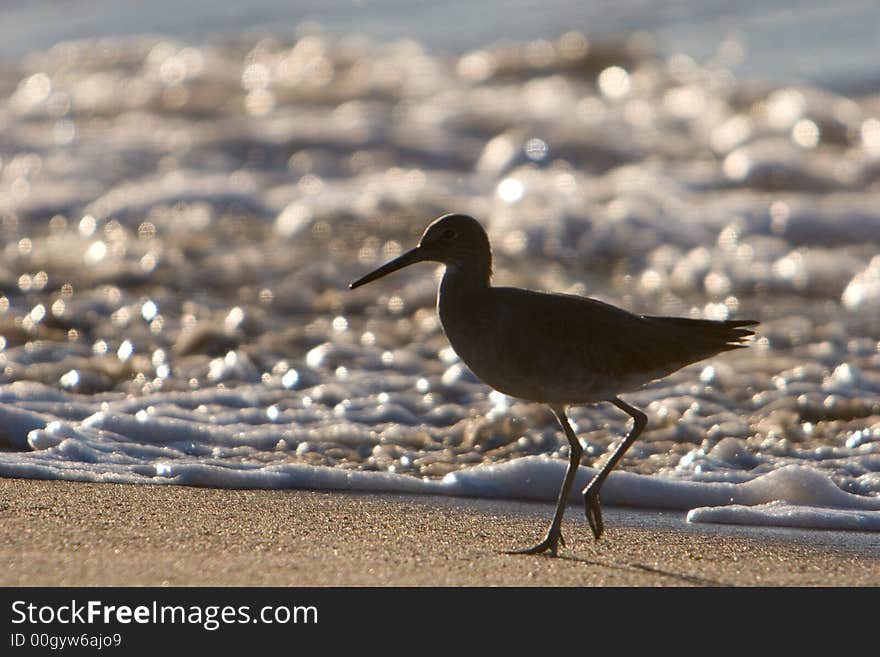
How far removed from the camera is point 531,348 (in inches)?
178

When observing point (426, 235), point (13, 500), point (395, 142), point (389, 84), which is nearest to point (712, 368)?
point (426, 235)

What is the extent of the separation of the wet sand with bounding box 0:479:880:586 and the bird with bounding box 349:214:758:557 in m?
0.24

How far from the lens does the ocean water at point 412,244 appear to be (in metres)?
5.66

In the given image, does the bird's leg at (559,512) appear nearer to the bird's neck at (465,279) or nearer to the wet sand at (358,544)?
the wet sand at (358,544)

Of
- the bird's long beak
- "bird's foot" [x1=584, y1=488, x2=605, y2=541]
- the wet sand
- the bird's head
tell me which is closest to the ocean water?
the wet sand

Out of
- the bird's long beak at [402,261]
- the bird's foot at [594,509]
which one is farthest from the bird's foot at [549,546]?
the bird's long beak at [402,261]

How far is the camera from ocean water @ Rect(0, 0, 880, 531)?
566 centimetres

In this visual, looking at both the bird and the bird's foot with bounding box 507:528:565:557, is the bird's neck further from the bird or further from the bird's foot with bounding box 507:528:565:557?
the bird's foot with bounding box 507:528:565:557

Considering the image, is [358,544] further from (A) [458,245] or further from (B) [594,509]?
(A) [458,245]

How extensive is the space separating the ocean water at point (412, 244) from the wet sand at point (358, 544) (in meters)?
0.25
